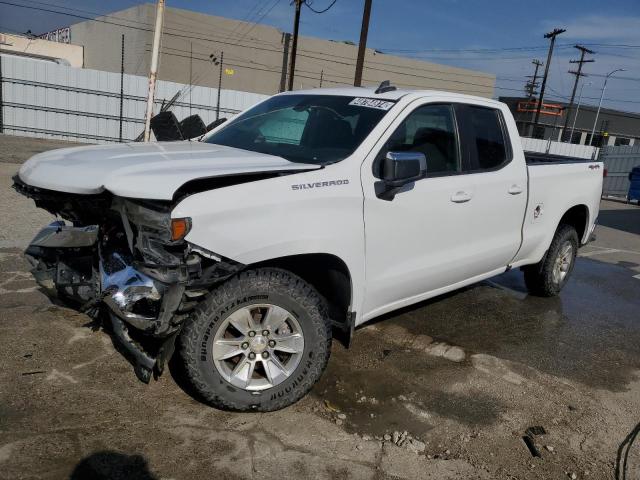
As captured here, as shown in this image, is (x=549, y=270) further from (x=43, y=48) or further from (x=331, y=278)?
(x=43, y=48)

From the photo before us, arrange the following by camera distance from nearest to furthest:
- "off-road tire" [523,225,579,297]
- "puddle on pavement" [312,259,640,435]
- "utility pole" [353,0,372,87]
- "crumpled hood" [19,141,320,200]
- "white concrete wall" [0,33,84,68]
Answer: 1. "crumpled hood" [19,141,320,200]
2. "puddle on pavement" [312,259,640,435]
3. "off-road tire" [523,225,579,297]
4. "utility pole" [353,0,372,87]
5. "white concrete wall" [0,33,84,68]

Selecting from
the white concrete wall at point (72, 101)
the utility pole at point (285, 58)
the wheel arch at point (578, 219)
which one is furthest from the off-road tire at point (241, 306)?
the utility pole at point (285, 58)

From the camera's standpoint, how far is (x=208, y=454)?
280 cm

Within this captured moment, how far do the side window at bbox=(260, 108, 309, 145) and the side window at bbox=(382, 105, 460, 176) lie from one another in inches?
29.1

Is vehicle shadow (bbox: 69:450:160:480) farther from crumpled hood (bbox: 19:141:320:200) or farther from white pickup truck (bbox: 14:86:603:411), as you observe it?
crumpled hood (bbox: 19:141:320:200)

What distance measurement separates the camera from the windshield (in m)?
3.64

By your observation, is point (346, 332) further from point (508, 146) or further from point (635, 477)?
point (508, 146)

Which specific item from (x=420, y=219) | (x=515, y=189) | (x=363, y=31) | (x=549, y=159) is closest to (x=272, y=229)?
(x=420, y=219)

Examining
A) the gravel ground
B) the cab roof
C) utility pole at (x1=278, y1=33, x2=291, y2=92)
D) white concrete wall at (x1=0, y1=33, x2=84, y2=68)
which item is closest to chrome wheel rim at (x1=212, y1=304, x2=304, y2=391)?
the gravel ground

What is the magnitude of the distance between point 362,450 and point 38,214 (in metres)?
6.32

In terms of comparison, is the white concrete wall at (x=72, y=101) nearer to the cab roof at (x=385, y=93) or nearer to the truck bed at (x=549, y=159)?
the truck bed at (x=549, y=159)

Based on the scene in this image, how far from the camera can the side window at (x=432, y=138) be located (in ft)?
12.3

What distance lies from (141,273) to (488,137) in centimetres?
304

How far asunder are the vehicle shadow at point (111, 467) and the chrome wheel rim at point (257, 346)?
610mm
